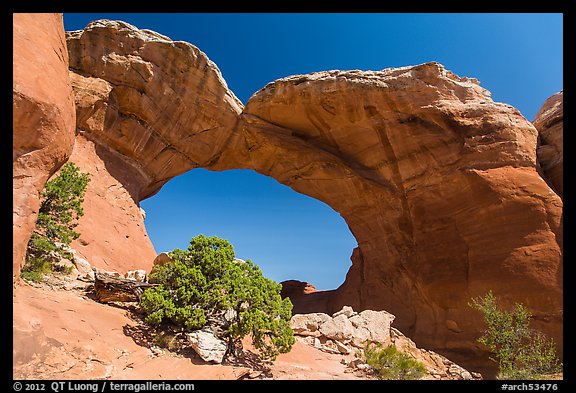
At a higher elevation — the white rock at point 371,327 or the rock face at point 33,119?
the rock face at point 33,119

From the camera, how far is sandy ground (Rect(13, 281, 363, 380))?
624cm

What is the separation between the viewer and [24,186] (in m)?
6.77

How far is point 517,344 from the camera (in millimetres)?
12891

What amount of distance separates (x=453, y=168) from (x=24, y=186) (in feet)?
57.1

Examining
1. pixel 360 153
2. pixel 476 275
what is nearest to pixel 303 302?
pixel 360 153

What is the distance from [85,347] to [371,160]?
17724mm

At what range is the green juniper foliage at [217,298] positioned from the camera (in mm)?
9125

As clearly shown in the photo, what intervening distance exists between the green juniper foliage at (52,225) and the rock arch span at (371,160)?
431 centimetres

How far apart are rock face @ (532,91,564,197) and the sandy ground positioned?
14.5m

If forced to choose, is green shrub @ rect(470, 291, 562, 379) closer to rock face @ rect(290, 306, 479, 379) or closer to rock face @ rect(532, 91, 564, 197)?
rock face @ rect(290, 306, 479, 379)

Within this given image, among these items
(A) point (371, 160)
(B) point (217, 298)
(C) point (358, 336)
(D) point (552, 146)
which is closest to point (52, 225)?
(B) point (217, 298)

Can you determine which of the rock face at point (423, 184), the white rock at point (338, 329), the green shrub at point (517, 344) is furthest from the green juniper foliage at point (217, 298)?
the rock face at point (423, 184)

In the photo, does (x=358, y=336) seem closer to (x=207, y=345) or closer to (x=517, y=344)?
(x=517, y=344)

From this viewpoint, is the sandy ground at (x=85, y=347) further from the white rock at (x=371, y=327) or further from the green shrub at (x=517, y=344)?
the green shrub at (x=517, y=344)
